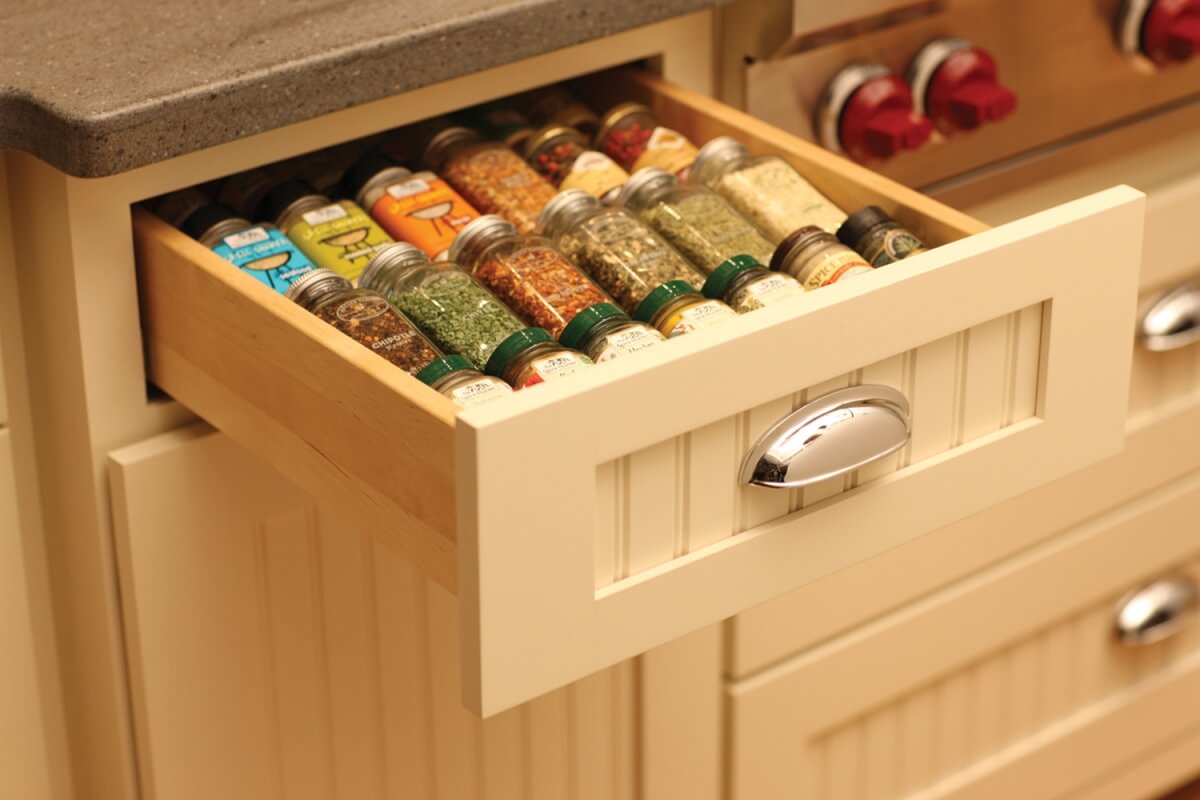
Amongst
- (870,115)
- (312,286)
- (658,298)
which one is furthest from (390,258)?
(870,115)

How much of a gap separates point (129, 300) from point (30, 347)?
0.08 m

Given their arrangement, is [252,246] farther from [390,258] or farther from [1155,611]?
[1155,611]

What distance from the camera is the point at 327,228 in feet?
3.35

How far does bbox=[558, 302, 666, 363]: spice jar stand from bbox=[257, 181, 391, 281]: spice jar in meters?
0.17

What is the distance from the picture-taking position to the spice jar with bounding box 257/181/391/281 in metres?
1.01

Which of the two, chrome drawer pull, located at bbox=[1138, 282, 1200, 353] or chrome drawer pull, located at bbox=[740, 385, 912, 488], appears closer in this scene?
chrome drawer pull, located at bbox=[740, 385, 912, 488]

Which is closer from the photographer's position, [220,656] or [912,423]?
[912,423]

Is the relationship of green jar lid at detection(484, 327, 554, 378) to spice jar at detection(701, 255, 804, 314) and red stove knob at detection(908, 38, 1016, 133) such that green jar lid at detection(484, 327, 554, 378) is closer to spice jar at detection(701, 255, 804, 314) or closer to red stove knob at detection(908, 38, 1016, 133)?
spice jar at detection(701, 255, 804, 314)

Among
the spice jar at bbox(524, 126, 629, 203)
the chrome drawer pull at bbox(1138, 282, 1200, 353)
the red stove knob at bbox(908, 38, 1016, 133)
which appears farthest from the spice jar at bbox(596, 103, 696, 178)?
the chrome drawer pull at bbox(1138, 282, 1200, 353)

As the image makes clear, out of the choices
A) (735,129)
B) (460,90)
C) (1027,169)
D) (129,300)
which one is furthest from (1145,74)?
(129,300)

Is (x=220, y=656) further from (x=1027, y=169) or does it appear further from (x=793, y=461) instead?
(x=1027, y=169)

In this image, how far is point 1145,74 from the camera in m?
1.37

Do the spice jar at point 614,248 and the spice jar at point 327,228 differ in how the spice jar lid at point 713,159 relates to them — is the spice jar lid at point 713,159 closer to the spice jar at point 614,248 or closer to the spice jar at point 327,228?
the spice jar at point 614,248

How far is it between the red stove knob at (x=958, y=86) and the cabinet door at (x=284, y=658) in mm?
455
